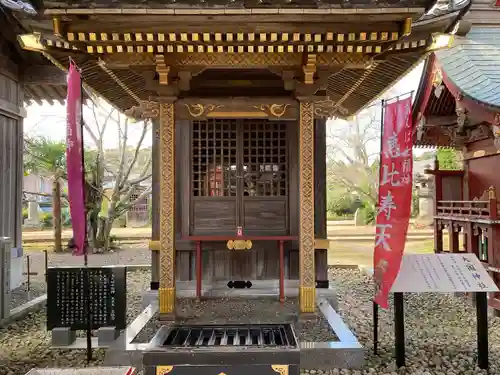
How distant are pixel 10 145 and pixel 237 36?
594 cm

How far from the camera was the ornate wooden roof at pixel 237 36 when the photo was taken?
505 cm

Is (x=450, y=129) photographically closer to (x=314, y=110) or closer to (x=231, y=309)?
(x=314, y=110)

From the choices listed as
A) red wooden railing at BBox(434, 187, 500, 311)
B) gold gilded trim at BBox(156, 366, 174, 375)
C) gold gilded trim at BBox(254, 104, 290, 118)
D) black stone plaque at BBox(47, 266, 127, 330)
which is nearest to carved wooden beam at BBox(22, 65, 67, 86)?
black stone plaque at BBox(47, 266, 127, 330)

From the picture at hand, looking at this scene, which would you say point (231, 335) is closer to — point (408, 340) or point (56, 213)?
point (408, 340)

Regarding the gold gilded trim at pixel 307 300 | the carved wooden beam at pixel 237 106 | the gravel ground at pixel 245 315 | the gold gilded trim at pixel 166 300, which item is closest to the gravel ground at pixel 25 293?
the gravel ground at pixel 245 315

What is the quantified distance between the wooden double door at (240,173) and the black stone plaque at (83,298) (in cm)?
216

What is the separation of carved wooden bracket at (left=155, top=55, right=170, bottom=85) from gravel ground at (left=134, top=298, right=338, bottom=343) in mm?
3706

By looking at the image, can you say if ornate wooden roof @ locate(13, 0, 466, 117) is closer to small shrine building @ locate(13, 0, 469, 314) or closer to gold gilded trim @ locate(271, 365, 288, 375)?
small shrine building @ locate(13, 0, 469, 314)

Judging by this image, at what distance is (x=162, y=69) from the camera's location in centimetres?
604

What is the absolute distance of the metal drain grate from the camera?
3602 millimetres

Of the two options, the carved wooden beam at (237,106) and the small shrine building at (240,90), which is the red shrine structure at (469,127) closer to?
the small shrine building at (240,90)

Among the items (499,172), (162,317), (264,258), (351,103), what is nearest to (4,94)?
(162,317)

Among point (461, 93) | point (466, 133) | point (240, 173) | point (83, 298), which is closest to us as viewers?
point (83, 298)

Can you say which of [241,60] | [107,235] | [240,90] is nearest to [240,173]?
[240,90]
